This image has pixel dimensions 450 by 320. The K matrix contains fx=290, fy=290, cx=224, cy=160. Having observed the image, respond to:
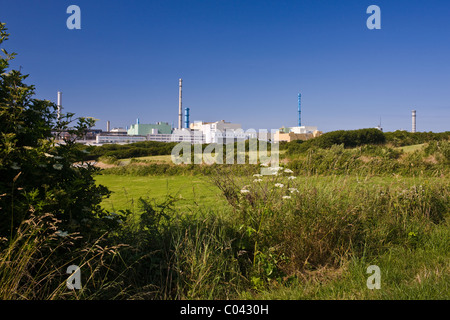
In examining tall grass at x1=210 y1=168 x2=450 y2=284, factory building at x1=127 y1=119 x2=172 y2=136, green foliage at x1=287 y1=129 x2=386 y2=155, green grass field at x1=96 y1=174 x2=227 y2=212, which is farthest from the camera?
factory building at x1=127 y1=119 x2=172 y2=136

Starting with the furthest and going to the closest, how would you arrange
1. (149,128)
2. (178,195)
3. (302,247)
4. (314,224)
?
1. (149,128)
2. (178,195)
3. (314,224)
4. (302,247)

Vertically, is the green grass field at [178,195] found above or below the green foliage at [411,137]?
below

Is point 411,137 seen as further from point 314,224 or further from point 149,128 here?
point 149,128

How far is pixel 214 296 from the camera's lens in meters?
2.72

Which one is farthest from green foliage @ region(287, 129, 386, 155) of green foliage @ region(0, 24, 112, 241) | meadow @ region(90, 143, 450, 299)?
green foliage @ region(0, 24, 112, 241)

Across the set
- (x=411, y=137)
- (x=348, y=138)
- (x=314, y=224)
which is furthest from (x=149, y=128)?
(x=314, y=224)

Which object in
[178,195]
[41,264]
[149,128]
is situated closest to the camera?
[41,264]

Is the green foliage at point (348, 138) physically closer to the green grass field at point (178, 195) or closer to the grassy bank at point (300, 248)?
the green grass field at point (178, 195)

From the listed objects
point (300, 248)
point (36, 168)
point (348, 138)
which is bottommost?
point (300, 248)

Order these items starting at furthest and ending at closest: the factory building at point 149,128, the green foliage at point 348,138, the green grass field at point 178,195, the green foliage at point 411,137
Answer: the factory building at point 149,128 < the green foliage at point 411,137 < the green foliage at point 348,138 < the green grass field at point 178,195

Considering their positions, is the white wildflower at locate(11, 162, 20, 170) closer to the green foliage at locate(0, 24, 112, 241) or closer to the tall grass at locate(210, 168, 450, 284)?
the green foliage at locate(0, 24, 112, 241)

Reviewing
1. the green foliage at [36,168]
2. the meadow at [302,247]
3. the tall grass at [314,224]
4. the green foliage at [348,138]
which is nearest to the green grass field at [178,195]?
the green foliage at [36,168]

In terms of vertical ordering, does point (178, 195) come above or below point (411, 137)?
below
